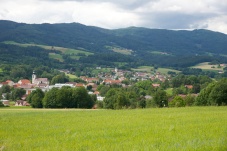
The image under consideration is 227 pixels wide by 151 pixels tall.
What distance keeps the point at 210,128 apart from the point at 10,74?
183368 mm

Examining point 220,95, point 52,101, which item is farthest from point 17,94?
point 220,95

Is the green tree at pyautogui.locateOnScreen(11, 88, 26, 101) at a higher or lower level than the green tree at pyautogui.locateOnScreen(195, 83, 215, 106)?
lower

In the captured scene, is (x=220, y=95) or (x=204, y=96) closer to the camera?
(x=220, y=95)

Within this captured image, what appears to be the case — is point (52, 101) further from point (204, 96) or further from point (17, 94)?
point (17, 94)

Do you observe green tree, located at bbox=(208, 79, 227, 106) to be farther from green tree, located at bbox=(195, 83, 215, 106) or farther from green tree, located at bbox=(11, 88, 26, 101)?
green tree, located at bbox=(11, 88, 26, 101)

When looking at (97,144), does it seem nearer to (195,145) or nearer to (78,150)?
(78,150)

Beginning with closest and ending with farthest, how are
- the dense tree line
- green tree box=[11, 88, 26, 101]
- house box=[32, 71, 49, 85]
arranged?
1. the dense tree line
2. green tree box=[11, 88, 26, 101]
3. house box=[32, 71, 49, 85]

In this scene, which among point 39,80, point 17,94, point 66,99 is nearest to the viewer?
point 66,99

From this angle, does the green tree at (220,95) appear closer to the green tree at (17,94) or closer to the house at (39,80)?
the green tree at (17,94)

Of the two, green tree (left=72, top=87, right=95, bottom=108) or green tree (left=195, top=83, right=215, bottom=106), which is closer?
green tree (left=195, top=83, right=215, bottom=106)

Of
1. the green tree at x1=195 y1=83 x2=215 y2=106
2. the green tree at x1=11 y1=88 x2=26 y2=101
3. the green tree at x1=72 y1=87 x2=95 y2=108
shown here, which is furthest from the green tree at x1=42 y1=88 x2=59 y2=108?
the green tree at x1=11 y1=88 x2=26 y2=101

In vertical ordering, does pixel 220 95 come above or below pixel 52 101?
above

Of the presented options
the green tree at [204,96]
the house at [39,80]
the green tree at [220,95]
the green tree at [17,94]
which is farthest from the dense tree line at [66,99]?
the house at [39,80]

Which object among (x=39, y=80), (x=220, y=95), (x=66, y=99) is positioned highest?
(x=39, y=80)
